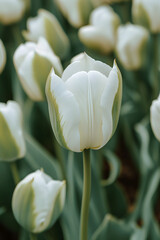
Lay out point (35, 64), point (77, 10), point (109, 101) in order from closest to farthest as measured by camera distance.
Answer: point (109, 101), point (35, 64), point (77, 10)

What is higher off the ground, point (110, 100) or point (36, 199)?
point (110, 100)

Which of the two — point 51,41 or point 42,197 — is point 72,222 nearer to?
point 42,197

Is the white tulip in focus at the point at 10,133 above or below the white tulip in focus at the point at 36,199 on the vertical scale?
above

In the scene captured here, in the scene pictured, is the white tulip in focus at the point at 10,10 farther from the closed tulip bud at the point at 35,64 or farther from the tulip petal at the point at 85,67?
the tulip petal at the point at 85,67

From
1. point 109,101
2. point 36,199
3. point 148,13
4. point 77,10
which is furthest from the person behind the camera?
point 77,10

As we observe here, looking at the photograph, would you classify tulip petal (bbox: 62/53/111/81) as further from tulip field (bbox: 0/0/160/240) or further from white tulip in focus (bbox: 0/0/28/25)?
Answer: white tulip in focus (bbox: 0/0/28/25)

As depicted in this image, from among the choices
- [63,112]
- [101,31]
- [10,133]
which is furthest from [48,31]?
[63,112]

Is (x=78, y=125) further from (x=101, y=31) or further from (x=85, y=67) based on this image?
(x=101, y=31)

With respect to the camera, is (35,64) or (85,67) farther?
(35,64)

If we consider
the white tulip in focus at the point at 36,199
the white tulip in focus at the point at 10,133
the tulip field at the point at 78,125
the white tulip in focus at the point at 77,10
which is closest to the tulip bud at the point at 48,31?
the tulip field at the point at 78,125
